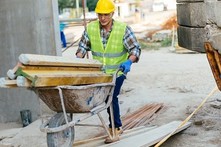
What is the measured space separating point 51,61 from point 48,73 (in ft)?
0.61

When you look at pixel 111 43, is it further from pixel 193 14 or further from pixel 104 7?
pixel 193 14

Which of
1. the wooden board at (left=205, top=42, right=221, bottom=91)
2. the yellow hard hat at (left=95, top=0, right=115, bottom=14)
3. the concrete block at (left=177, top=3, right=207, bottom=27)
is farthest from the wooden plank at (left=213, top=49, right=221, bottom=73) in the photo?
the yellow hard hat at (left=95, top=0, right=115, bottom=14)

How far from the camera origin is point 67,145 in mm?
5484

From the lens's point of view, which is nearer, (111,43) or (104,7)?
(104,7)

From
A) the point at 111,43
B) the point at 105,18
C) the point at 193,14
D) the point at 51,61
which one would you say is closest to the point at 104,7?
the point at 105,18

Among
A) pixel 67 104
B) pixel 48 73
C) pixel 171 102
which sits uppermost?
pixel 48 73

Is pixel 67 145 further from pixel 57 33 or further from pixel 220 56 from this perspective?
pixel 57 33

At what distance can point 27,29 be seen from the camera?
32.4 ft

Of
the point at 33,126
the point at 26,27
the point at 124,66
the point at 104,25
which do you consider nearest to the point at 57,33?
the point at 26,27

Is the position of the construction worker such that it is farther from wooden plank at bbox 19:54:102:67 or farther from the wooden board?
the wooden board

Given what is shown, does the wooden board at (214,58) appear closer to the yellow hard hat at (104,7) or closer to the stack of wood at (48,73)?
the stack of wood at (48,73)

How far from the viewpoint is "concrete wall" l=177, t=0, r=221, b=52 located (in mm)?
5293

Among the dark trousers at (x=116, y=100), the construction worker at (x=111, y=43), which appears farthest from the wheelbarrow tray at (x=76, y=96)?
the construction worker at (x=111, y=43)

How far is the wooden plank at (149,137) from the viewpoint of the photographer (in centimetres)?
606
